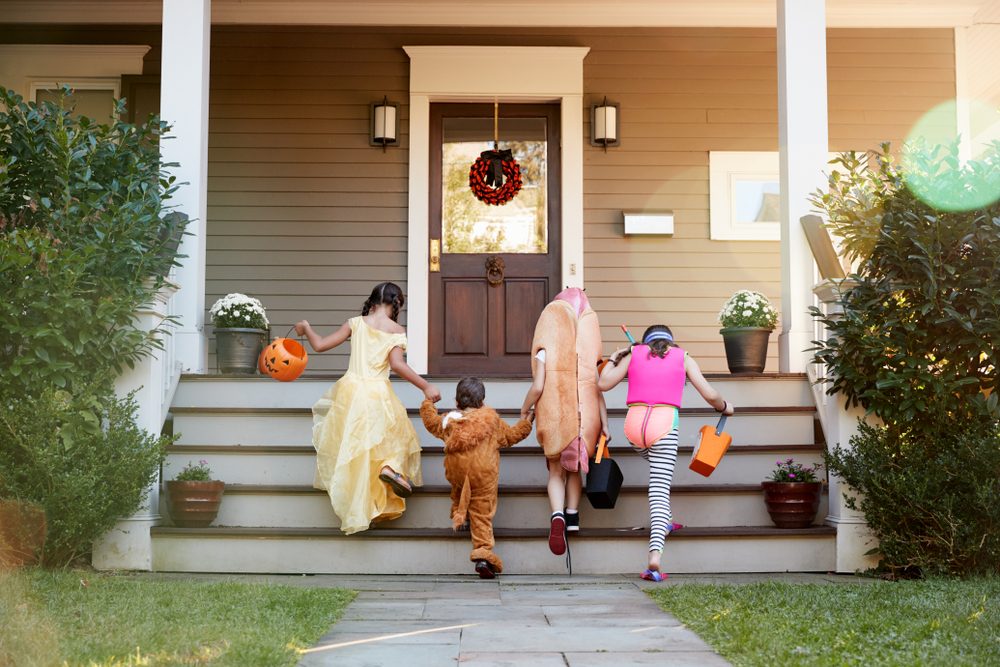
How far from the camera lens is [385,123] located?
848 centimetres

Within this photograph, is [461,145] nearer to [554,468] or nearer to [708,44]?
[708,44]

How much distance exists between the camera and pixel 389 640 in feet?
11.8

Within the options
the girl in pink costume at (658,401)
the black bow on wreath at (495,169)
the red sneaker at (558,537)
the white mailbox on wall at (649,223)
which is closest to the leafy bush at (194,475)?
the red sneaker at (558,537)

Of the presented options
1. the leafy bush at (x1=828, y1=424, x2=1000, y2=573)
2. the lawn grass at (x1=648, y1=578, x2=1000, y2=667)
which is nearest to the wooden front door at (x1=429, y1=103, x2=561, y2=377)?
the leafy bush at (x1=828, y1=424, x2=1000, y2=573)

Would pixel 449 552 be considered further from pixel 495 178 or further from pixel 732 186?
pixel 732 186

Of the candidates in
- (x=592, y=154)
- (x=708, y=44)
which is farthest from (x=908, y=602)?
(x=708, y=44)

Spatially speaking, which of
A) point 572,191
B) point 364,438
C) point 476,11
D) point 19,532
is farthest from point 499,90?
point 19,532

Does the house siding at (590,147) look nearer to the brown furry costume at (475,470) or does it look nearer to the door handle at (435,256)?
the door handle at (435,256)

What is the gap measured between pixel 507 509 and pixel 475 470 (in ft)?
1.62

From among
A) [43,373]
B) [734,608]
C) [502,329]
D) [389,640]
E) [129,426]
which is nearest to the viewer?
[389,640]

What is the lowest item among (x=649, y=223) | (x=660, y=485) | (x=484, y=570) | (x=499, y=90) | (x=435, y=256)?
(x=484, y=570)

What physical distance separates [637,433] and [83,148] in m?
3.25

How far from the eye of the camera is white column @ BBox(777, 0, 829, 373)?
6594 mm

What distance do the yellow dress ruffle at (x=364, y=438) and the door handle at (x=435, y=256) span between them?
2867mm
